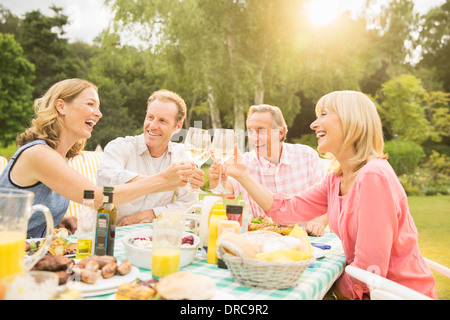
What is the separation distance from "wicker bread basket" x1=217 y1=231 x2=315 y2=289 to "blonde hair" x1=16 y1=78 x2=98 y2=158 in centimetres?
177

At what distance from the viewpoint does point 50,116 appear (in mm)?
2664

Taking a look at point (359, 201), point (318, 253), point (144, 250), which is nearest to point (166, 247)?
point (144, 250)

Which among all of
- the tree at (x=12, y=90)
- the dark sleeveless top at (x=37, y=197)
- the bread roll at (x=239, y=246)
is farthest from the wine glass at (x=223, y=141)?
the tree at (x=12, y=90)

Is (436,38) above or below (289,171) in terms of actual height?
above

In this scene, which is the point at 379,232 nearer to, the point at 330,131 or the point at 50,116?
the point at 330,131

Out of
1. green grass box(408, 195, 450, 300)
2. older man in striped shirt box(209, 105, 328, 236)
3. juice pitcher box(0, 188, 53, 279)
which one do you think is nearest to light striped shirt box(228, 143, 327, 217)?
older man in striped shirt box(209, 105, 328, 236)

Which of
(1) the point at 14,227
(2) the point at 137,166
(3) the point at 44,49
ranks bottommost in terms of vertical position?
(1) the point at 14,227

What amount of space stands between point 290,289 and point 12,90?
1229 inches

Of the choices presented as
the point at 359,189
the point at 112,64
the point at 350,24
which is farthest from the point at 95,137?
the point at 359,189

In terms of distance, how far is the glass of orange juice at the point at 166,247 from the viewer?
4.96 ft

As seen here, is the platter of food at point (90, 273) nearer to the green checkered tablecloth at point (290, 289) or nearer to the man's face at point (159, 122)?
the green checkered tablecloth at point (290, 289)

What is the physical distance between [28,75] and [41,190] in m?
30.2

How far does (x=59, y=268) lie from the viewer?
1417 millimetres
